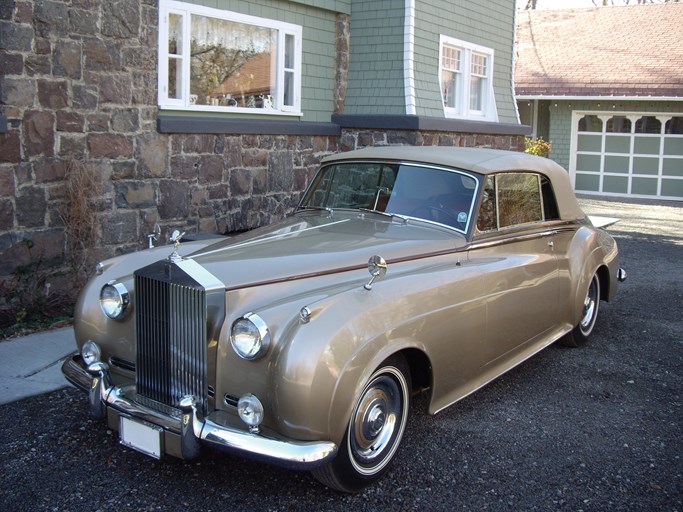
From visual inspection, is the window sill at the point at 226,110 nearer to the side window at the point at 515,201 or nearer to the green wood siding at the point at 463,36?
the green wood siding at the point at 463,36

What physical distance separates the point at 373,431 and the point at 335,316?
0.68 meters

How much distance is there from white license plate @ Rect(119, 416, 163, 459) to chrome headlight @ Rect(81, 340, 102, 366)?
0.53 metres

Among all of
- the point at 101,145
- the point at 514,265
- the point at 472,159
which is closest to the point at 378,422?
the point at 514,265

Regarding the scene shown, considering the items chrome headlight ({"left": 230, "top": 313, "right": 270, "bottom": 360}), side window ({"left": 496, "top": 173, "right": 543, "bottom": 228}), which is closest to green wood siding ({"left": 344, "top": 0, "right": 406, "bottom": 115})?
side window ({"left": 496, "top": 173, "right": 543, "bottom": 228})

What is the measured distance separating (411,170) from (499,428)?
5.90 ft

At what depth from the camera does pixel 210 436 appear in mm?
3291

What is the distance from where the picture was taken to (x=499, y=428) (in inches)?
178

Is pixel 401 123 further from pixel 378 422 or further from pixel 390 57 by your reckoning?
pixel 378 422

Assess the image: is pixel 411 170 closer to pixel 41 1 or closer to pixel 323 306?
pixel 323 306

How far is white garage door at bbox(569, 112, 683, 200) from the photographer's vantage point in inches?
765

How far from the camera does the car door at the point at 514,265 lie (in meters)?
4.66

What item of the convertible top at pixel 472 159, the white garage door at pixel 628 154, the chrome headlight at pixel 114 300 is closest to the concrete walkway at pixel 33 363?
the chrome headlight at pixel 114 300

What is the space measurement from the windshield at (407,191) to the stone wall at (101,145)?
117 inches

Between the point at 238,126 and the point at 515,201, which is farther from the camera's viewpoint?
the point at 238,126
